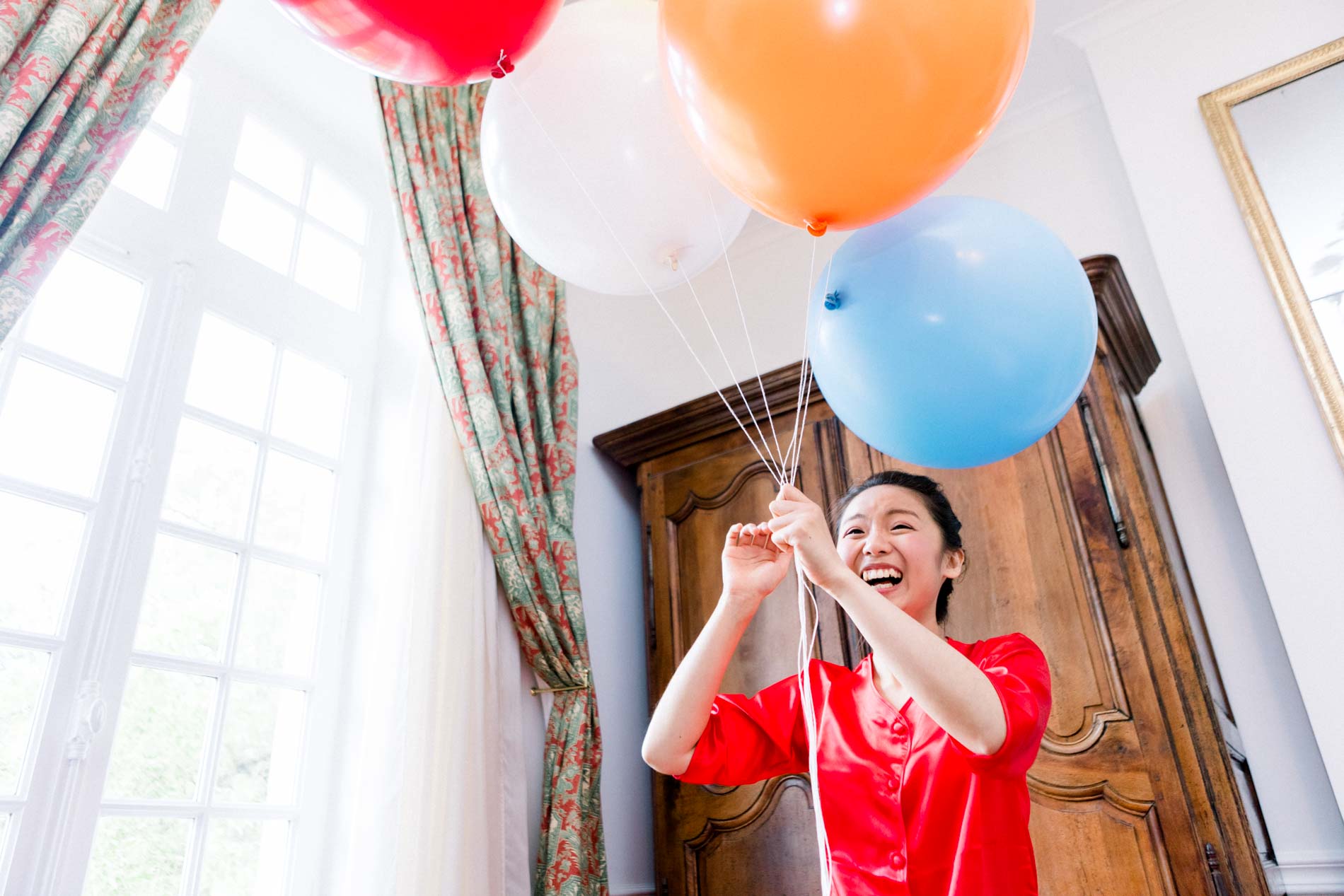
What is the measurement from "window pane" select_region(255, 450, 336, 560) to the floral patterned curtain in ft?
1.20

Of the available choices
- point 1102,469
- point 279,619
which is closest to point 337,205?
point 279,619

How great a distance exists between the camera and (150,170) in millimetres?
2008

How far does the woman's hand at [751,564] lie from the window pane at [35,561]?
121 centimetres

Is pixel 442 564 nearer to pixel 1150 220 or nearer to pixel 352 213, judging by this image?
pixel 352 213

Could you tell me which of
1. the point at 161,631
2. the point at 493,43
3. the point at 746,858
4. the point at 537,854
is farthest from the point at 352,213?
the point at 746,858

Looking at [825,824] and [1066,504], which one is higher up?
[1066,504]

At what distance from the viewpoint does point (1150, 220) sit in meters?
2.42

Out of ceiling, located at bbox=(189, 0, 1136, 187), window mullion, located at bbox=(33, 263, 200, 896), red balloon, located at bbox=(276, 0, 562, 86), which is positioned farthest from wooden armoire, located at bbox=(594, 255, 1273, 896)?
red balloon, located at bbox=(276, 0, 562, 86)

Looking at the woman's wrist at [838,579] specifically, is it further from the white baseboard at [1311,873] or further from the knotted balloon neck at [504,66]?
the white baseboard at [1311,873]

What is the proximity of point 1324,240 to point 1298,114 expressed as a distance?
1.19 ft

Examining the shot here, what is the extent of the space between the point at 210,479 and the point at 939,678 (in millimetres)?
1595

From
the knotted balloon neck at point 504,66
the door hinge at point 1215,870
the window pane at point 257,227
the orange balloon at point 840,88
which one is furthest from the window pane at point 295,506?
the door hinge at point 1215,870

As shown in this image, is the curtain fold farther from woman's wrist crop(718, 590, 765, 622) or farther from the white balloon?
woman's wrist crop(718, 590, 765, 622)

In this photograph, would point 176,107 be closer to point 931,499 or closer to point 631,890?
point 931,499
